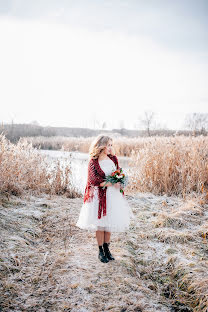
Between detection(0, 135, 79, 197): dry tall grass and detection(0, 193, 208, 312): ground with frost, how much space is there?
390 millimetres

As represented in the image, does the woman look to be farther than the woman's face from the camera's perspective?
No

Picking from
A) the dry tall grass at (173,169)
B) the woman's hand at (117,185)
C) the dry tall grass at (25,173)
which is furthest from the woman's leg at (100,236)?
the dry tall grass at (173,169)

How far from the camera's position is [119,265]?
8.66 feet

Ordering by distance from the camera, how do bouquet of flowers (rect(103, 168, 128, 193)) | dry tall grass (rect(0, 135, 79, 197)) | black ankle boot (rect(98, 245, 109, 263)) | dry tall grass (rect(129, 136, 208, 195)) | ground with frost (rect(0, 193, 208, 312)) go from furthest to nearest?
dry tall grass (rect(129, 136, 208, 195)) < dry tall grass (rect(0, 135, 79, 197)) < black ankle boot (rect(98, 245, 109, 263)) < bouquet of flowers (rect(103, 168, 128, 193)) < ground with frost (rect(0, 193, 208, 312))

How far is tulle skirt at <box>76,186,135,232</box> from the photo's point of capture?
2609 mm

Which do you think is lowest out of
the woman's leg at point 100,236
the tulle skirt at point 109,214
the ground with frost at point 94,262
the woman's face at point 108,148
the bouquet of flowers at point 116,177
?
the ground with frost at point 94,262

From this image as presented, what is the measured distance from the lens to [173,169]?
217 inches

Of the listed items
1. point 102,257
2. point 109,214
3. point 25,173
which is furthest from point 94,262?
point 25,173

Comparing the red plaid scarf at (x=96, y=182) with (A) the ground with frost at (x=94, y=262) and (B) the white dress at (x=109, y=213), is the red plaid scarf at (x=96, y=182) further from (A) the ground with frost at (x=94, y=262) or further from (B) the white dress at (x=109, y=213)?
(A) the ground with frost at (x=94, y=262)

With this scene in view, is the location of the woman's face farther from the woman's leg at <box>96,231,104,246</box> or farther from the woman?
the woman's leg at <box>96,231,104,246</box>

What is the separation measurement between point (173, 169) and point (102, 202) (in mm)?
3304

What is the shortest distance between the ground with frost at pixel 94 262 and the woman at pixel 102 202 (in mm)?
341

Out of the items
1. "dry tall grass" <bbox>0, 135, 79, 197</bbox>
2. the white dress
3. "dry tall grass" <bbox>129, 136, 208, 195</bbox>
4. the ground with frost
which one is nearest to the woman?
the white dress

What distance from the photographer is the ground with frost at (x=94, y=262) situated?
83.0 inches
